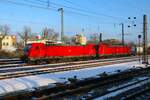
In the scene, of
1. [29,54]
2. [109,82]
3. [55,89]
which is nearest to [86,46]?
[29,54]

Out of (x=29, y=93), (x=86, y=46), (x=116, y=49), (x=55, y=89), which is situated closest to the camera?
(x=29, y=93)

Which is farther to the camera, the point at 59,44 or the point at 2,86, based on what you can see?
the point at 59,44

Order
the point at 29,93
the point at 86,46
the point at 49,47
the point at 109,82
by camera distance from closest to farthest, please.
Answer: the point at 29,93
the point at 109,82
the point at 49,47
the point at 86,46

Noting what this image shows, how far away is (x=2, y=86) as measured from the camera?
1638cm

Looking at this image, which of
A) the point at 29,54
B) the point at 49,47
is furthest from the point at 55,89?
the point at 49,47

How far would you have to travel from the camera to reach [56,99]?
1253 centimetres

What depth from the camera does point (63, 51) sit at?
4012 cm

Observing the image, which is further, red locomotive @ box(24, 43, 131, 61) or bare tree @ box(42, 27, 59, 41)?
bare tree @ box(42, 27, 59, 41)

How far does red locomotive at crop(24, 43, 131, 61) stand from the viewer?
35.3 m

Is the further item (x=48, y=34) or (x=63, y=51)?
(x=48, y=34)

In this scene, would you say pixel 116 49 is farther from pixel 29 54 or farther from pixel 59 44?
pixel 29 54

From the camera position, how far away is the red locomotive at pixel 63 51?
116 ft

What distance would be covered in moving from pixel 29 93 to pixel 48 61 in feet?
79.7

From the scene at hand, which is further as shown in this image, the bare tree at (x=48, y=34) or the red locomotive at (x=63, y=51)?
the bare tree at (x=48, y=34)
